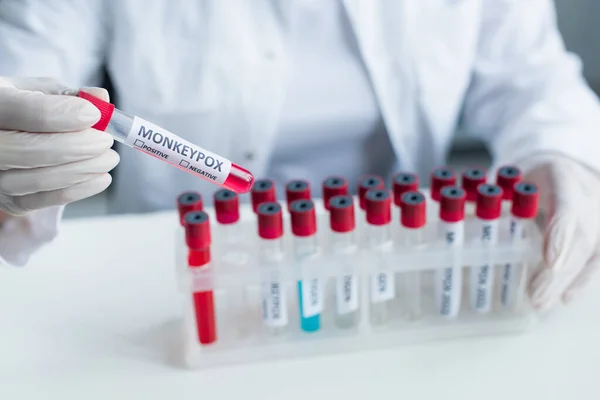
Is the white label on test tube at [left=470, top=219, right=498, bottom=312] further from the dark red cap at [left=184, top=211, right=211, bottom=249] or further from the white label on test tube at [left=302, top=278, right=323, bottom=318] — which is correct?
the dark red cap at [left=184, top=211, right=211, bottom=249]

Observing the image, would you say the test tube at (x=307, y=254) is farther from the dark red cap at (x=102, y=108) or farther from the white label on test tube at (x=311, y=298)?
the dark red cap at (x=102, y=108)

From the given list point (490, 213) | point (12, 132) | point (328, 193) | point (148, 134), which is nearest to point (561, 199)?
point (490, 213)

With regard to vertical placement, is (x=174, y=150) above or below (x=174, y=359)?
above

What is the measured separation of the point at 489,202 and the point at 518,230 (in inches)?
2.2

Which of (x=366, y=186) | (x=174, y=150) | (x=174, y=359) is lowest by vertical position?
(x=174, y=359)

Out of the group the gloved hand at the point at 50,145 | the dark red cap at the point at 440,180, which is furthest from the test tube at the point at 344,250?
the gloved hand at the point at 50,145

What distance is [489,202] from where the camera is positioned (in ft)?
2.39

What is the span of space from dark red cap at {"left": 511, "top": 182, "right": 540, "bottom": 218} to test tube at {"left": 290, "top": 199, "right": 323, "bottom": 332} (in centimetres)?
21

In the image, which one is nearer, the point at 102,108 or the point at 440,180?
the point at 102,108

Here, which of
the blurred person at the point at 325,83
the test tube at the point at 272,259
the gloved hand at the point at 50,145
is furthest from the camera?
the blurred person at the point at 325,83

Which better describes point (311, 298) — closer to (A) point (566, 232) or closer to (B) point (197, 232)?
(B) point (197, 232)

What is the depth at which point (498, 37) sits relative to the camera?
1073mm

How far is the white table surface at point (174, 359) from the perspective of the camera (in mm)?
697

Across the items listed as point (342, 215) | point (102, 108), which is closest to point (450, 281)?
point (342, 215)
